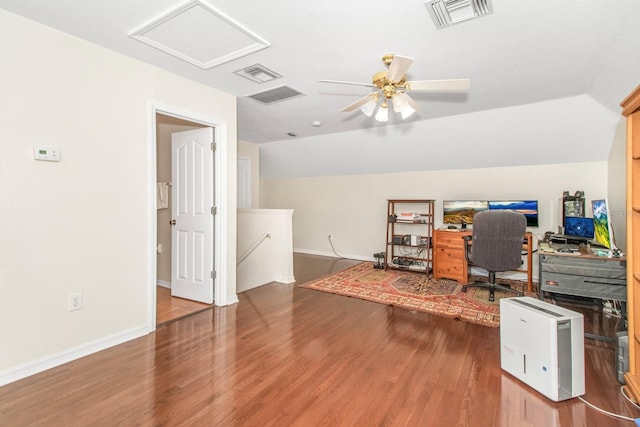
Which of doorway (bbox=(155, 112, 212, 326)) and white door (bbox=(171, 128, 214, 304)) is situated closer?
white door (bbox=(171, 128, 214, 304))

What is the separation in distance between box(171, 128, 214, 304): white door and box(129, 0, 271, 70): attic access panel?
3.49 ft

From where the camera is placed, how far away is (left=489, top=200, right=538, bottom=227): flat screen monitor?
4664 millimetres

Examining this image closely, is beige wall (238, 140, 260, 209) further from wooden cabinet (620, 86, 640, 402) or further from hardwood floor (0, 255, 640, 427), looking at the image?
wooden cabinet (620, 86, 640, 402)

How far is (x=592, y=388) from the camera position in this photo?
2053 millimetres

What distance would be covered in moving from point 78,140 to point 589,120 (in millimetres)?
5275

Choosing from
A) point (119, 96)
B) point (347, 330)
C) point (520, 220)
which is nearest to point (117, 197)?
point (119, 96)

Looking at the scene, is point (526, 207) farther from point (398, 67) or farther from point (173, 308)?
point (173, 308)

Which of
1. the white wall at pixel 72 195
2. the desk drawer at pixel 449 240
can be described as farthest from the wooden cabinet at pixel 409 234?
the white wall at pixel 72 195

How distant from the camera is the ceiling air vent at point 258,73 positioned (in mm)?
2852

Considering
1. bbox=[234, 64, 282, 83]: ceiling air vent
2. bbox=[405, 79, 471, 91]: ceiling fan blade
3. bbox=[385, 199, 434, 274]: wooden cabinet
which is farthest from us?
bbox=[385, 199, 434, 274]: wooden cabinet

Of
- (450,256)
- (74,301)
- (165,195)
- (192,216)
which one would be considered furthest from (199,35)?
(450,256)

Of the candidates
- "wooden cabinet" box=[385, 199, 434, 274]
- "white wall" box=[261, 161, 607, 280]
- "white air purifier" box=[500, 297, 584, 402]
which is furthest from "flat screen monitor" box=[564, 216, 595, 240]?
"white air purifier" box=[500, 297, 584, 402]

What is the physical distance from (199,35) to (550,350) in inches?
Answer: 124

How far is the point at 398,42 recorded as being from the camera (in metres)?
2.35
